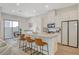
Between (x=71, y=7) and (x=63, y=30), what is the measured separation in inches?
60.1

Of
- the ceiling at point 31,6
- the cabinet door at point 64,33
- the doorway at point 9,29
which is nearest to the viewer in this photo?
the ceiling at point 31,6

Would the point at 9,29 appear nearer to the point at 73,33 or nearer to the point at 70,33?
the point at 70,33

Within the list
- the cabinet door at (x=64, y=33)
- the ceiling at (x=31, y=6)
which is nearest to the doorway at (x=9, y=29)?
the ceiling at (x=31, y=6)

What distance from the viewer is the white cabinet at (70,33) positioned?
482 centimetres

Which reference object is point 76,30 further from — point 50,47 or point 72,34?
point 50,47

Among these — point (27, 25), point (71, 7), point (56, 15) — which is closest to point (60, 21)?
point (56, 15)

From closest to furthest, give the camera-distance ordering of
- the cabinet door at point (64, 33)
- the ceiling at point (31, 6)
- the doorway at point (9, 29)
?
the ceiling at point (31, 6) < the cabinet door at point (64, 33) < the doorway at point (9, 29)

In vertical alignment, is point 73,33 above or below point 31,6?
below

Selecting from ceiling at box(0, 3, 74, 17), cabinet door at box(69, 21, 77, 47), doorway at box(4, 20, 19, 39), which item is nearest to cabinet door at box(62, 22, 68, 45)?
cabinet door at box(69, 21, 77, 47)

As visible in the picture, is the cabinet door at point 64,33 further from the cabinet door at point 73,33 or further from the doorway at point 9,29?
the doorway at point 9,29

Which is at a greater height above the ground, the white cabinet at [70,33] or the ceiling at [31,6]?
the ceiling at [31,6]

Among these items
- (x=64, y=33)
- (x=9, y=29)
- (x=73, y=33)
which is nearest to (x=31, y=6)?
(x=64, y=33)

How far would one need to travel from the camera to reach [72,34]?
4973 millimetres

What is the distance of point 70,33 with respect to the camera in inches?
199
